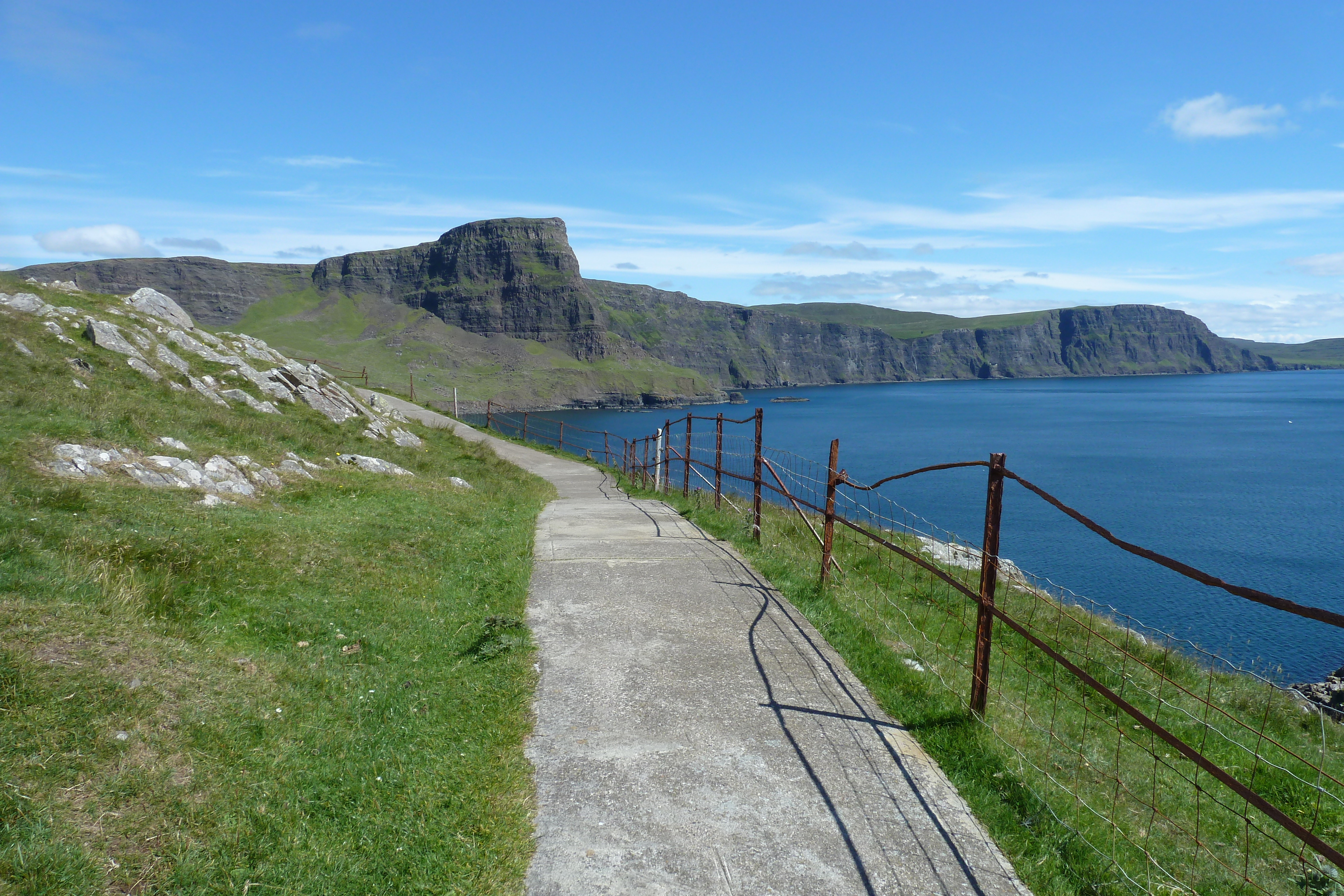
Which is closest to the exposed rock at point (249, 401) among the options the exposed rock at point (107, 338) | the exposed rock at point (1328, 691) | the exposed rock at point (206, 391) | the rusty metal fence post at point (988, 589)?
the exposed rock at point (206, 391)

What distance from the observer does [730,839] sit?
4.65 metres

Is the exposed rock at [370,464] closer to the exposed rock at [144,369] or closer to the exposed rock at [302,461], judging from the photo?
the exposed rock at [302,461]

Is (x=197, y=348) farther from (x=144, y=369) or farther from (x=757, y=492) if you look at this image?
(x=757, y=492)

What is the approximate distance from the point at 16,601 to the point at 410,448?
18472mm

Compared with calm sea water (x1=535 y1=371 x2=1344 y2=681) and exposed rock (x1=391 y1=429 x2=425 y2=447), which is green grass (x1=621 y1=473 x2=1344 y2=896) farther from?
exposed rock (x1=391 y1=429 x2=425 y2=447)

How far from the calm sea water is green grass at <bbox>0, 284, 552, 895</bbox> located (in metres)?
13.6

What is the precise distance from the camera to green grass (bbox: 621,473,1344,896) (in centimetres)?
481

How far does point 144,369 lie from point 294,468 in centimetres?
669

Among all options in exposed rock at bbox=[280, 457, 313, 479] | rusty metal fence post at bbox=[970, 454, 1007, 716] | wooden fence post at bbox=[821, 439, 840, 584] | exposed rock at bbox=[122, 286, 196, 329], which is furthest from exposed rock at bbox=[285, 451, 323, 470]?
rusty metal fence post at bbox=[970, 454, 1007, 716]

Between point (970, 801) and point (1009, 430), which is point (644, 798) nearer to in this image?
point (970, 801)

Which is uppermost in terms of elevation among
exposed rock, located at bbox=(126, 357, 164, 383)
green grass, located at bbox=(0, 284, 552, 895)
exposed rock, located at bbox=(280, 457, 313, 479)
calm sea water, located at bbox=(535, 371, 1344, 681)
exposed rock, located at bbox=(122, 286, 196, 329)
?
exposed rock, located at bbox=(122, 286, 196, 329)

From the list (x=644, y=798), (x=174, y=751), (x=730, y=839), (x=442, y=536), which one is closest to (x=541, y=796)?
(x=644, y=798)

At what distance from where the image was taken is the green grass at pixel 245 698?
4105 mm

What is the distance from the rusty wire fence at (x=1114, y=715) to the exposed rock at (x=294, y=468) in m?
7.67
